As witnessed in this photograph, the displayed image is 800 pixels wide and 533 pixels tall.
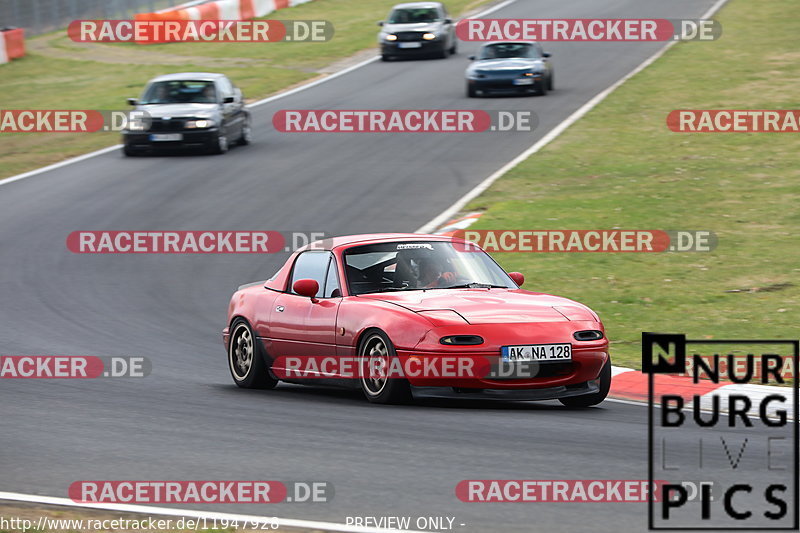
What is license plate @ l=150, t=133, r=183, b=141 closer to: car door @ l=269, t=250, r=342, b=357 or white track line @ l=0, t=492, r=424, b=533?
car door @ l=269, t=250, r=342, b=357

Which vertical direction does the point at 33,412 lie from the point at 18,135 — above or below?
above

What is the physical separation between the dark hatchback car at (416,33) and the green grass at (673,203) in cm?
746

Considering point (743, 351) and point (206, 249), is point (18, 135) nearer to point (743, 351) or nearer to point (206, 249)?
point (206, 249)

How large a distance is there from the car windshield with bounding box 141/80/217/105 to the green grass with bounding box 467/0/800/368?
678 centimetres

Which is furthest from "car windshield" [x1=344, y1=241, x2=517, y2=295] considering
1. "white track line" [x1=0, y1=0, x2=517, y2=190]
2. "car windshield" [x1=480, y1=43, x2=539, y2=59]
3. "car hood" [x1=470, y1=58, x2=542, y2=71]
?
"car windshield" [x1=480, y1=43, x2=539, y2=59]

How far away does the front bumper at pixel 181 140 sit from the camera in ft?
92.2

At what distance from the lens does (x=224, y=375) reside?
13000 mm

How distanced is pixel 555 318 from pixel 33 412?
398cm

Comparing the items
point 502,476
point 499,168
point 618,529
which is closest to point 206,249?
point 499,168

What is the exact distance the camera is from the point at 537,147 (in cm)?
2758

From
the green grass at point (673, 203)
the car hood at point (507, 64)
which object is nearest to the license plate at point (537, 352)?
the green grass at point (673, 203)

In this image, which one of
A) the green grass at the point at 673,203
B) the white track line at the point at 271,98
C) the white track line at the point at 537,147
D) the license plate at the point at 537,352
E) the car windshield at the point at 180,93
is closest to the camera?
the license plate at the point at 537,352

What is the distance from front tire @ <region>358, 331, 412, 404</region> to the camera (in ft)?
34.1

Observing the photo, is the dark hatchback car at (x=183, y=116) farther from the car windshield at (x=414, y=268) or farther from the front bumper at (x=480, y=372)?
the front bumper at (x=480, y=372)
